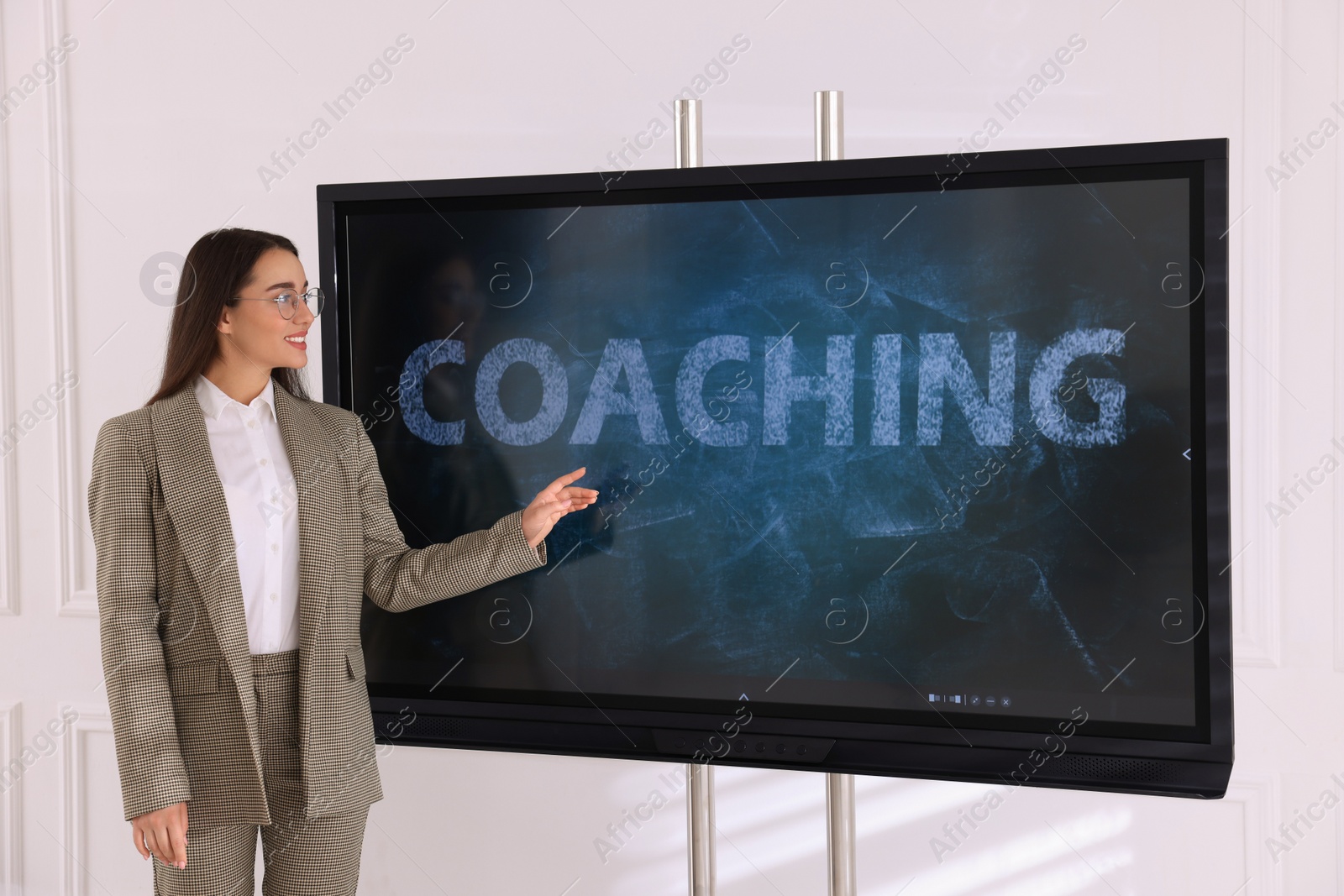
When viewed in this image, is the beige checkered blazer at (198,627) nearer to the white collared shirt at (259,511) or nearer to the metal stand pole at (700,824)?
the white collared shirt at (259,511)

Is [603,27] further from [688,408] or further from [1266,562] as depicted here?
[1266,562]

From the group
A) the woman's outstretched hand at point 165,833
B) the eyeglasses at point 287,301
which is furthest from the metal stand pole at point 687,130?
the woman's outstretched hand at point 165,833

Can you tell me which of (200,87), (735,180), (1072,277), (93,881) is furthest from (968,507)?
(93,881)

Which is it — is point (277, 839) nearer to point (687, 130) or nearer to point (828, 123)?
point (687, 130)

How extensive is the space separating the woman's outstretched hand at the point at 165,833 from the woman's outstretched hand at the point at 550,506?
734 mm

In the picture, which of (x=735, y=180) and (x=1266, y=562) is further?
(x=1266, y=562)

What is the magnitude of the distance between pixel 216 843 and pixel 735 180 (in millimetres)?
1507

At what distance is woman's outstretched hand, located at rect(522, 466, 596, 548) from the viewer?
1.78m

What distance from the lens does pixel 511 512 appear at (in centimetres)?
187

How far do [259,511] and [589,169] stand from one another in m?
1.21

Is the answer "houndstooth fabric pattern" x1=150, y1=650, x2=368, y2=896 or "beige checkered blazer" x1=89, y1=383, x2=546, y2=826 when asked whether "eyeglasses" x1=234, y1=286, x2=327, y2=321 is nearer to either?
"beige checkered blazer" x1=89, y1=383, x2=546, y2=826

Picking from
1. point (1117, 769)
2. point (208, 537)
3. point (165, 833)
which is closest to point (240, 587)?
point (208, 537)

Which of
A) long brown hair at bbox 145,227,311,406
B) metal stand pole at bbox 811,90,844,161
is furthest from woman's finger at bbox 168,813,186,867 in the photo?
metal stand pole at bbox 811,90,844,161

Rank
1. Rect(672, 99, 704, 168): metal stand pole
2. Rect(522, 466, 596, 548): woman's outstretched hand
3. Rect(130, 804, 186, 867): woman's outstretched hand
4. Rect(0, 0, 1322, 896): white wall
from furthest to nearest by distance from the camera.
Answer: Rect(0, 0, 1322, 896): white wall
Rect(672, 99, 704, 168): metal stand pole
Rect(522, 466, 596, 548): woman's outstretched hand
Rect(130, 804, 186, 867): woman's outstretched hand
